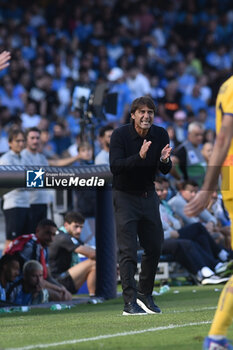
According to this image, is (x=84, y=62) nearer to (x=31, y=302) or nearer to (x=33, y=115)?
(x=33, y=115)

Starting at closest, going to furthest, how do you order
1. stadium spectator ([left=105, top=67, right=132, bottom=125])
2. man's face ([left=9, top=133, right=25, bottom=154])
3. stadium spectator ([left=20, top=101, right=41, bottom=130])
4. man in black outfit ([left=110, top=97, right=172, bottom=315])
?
man in black outfit ([left=110, top=97, right=172, bottom=315]) < man's face ([left=9, top=133, right=25, bottom=154]) < stadium spectator ([left=20, top=101, right=41, bottom=130]) < stadium spectator ([left=105, top=67, right=132, bottom=125])

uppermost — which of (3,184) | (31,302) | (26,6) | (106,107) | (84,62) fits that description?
(26,6)

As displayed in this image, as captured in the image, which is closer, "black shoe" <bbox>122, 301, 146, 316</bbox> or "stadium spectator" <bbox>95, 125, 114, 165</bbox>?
"black shoe" <bbox>122, 301, 146, 316</bbox>

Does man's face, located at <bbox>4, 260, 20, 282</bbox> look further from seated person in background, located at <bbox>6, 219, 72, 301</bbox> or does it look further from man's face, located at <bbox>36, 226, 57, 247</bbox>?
man's face, located at <bbox>36, 226, 57, 247</bbox>

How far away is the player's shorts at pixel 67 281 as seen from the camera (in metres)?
11.3

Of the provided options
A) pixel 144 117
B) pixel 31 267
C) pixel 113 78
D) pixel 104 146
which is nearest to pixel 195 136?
pixel 104 146

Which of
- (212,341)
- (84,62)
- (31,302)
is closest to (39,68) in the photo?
(84,62)

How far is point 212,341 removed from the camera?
552 centimetres

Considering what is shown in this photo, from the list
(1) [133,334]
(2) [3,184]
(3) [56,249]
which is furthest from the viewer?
(3) [56,249]

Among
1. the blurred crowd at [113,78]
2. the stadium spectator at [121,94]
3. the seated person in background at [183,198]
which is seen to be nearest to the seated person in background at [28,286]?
the blurred crowd at [113,78]

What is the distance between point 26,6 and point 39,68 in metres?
4.41

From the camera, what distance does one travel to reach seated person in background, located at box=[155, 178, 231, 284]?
42.0ft

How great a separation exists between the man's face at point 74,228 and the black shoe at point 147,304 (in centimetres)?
289

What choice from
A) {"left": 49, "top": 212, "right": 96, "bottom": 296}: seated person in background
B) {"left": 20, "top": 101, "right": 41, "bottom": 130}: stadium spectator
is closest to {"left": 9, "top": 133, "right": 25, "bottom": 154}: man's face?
{"left": 49, "top": 212, "right": 96, "bottom": 296}: seated person in background
